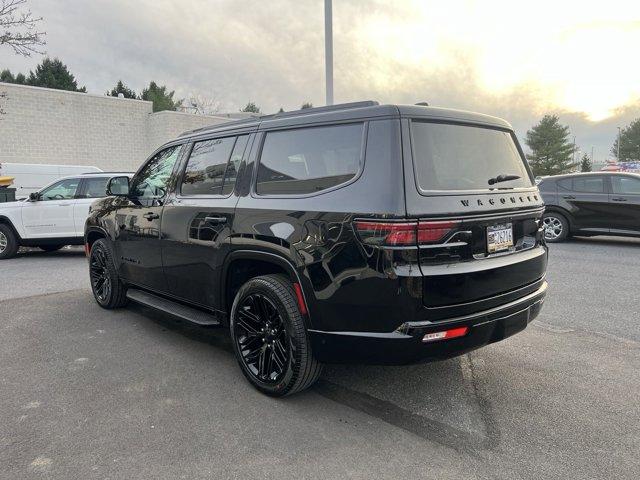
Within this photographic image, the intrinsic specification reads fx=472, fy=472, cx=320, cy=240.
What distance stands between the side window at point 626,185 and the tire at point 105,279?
9.47m

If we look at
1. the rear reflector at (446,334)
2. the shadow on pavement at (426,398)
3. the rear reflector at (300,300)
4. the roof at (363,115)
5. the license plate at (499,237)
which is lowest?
the shadow on pavement at (426,398)

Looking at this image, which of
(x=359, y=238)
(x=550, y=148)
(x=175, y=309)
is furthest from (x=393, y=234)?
(x=550, y=148)

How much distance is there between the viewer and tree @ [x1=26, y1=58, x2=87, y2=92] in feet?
146

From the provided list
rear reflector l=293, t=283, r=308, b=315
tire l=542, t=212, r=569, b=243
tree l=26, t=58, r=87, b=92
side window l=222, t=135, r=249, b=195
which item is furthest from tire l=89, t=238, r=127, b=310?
tree l=26, t=58, r=87, b=92

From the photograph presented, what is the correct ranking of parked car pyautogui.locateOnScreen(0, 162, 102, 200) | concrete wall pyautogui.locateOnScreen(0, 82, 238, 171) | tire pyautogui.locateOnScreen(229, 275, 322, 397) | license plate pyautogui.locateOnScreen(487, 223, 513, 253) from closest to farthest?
license plate pyautogui.locateOnScreen(487, 223, 513, 253) → tire pyautogui.locateOnScreen(229, 275, 322, 397) → parked car pyautogui.locateOnScreen(0, 162, 102, 200) → concrete wall pyautogui.locateOnScreen(0, 82, 238, 171)

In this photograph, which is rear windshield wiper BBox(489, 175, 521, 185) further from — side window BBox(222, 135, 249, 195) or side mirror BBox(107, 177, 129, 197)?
side mirror BBox(107, 177, 129, 197)

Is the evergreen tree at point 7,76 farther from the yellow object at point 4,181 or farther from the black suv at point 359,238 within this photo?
the black suv at point 359,238

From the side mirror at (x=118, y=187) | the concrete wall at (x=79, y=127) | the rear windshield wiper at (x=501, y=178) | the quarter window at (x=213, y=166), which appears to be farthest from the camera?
the concrete wall at (x=79, y=127)

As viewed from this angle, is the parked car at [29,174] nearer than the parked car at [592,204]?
No

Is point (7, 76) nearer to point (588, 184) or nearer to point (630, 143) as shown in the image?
point (588, 184)

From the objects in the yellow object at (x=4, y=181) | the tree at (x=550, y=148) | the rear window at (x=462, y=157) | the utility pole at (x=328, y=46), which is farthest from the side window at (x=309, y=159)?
the tree at (x=550, y=148)

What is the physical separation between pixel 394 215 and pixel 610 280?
5.63m

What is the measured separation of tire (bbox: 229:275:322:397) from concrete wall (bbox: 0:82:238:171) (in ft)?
71.9

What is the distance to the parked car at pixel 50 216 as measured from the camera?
9719mm
